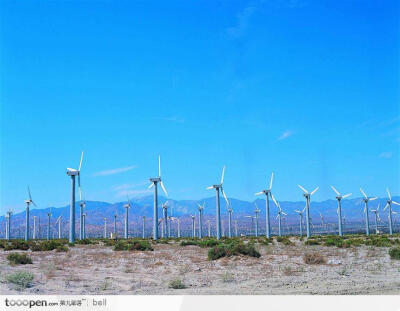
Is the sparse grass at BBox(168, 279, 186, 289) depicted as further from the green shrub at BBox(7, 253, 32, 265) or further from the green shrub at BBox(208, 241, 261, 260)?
the green shrub at BBox(7, 253, 32, 265)

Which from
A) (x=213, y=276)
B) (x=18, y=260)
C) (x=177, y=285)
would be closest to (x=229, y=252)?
(x=213, y=276)

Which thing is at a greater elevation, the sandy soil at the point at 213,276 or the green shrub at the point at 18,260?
the green shrub at the point at 18,260

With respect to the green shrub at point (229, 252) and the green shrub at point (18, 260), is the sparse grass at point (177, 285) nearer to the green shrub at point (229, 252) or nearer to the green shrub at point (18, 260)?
the green shrub at point (229, 252)

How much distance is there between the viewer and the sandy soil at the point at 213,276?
19.5 metres

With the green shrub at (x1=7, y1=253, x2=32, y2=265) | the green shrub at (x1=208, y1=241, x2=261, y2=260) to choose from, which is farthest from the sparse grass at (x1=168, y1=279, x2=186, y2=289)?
the green shrub at (x1=7, y1=253, x2=32, y2=265)

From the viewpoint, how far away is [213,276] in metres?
24.4

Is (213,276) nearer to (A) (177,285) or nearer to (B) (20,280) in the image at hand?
(A) (177,285)

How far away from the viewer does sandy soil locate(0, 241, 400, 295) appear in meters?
19.5

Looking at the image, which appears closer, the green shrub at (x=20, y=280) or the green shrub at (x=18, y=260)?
the green shrub at (x=20, y=280)

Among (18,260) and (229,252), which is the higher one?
(18,260)

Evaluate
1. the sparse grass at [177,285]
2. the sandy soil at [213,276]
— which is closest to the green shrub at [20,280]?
the sandy soil at [213,276]

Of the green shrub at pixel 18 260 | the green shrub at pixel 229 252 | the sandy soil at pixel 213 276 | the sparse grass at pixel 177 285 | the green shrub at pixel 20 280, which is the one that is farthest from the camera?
the green shrub at pixel 229 252

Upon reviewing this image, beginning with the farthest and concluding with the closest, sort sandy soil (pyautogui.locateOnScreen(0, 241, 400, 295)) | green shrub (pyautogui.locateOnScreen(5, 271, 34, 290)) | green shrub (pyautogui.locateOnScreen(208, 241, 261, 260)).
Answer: green shrub (pyautogui.locateOnScreen(208, 241, 261, 260))
green shrub (pyautogui.locateOnScreen(5, 271, 34, 290))
sandy soil (pyautogui.locateOnScreen(0, 241, 400, 295))

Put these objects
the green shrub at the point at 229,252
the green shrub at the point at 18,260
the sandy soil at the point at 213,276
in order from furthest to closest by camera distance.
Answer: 1. the green shrub at the point at 229,252
2. the green shrub at the point at 18,260
3. the sandy soil at the point at 213,276
